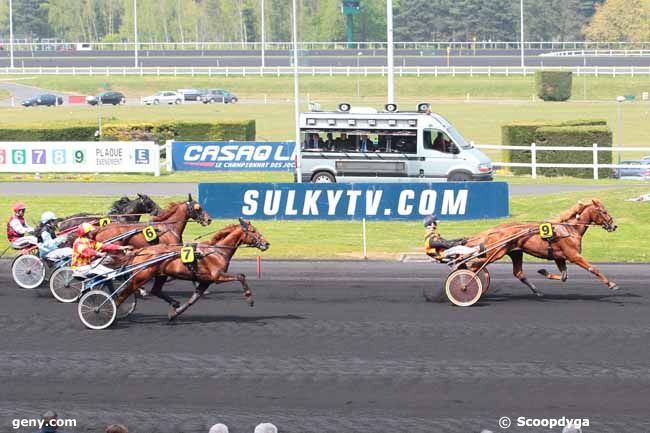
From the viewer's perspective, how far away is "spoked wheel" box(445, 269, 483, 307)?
16.5 meters

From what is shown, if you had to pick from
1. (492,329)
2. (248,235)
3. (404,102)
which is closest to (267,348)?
(248,235)

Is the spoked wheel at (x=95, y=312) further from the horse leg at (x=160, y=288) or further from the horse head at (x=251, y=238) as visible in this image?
the horse head at (x=251, y=238)

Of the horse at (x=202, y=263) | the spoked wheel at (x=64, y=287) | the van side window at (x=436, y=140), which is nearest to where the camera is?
the horse at (x=202, y=263)

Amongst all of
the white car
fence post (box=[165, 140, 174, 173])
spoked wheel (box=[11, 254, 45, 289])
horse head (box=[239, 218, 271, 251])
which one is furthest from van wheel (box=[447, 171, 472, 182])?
the white car

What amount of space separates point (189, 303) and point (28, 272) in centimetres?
446

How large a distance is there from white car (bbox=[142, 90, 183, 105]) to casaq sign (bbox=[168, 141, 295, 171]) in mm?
33981

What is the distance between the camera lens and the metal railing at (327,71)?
7819 cm

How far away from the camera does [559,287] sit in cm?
1848

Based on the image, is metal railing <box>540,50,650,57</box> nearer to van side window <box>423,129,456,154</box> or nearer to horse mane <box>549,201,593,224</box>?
van side window <box>423,129,456,154</box>

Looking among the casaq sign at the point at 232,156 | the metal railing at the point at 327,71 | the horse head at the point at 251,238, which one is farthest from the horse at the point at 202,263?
the metal railing at the point at 327,71

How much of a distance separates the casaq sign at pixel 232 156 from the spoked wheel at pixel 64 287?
2028cm

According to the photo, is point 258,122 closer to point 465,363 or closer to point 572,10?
point 465,363

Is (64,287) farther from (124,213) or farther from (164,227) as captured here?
(124,213)

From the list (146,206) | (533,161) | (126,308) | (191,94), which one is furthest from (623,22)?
(126,308)
